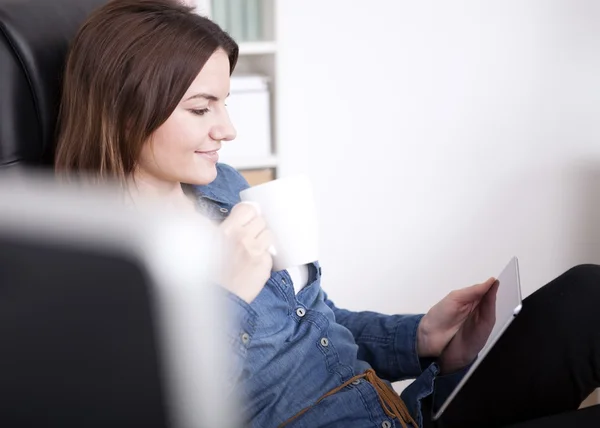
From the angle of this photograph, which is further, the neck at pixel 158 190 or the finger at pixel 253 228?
the neck at pixel 158 190

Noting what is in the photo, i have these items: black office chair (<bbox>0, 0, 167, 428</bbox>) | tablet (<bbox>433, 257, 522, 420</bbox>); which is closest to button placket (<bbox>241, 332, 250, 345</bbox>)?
tablet (<bbox>433, 257, 522, 420</bbox>)

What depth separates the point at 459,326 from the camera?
4.16ft

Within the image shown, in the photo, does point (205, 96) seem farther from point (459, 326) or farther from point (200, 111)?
point (459, 326)

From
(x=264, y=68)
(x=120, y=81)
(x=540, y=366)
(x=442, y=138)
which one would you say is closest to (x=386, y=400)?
(x=540, y=366)

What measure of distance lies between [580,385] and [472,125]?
4.11ft

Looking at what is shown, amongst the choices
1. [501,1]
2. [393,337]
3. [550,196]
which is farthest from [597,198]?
[393,337]

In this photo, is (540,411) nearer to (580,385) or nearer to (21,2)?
(580,385)

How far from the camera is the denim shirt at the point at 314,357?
111cm

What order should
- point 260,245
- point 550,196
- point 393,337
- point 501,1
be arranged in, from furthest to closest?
point 550,196 → point 501,1 → point 393,337 → point 260,245

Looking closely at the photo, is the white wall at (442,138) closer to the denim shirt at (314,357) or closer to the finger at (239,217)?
the denim shirt at (314,357)

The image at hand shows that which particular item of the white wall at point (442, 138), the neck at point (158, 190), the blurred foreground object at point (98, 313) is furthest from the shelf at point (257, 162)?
the blurred foreground object at point (98, 313)

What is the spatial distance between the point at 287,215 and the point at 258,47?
0.93m

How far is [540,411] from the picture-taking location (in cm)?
121

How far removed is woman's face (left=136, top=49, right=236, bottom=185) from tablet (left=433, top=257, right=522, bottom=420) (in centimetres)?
43
